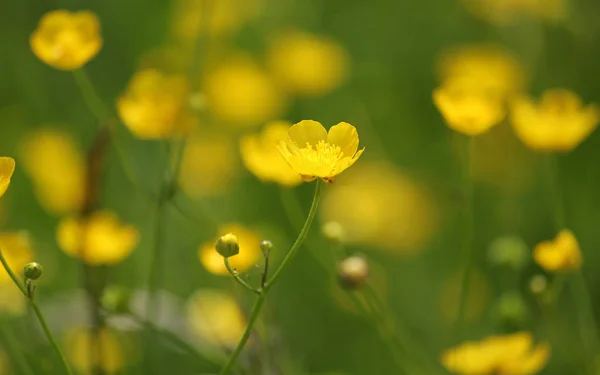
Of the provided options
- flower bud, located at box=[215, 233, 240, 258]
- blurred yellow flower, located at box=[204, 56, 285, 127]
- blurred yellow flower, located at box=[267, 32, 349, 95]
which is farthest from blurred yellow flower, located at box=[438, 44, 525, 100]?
flower bud, located at box=[215, 233, 240, 258]

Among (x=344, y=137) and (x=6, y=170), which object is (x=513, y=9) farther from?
(x=6, y=170)

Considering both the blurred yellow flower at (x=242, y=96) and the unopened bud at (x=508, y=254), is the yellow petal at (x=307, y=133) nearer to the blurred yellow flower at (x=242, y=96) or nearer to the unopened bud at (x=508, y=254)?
the unopened bud at (x=508, y=254)

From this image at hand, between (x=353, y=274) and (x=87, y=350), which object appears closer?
(x=353, y=274)

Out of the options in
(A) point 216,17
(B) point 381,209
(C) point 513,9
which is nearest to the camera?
(B) point 381,209

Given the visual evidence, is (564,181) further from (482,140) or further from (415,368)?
(415,368)

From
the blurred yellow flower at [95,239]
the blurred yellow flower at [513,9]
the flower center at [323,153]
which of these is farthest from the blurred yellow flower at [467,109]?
the blurred yellow flower at [513,9]

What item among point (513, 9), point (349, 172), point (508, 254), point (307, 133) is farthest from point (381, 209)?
point (307, 133)

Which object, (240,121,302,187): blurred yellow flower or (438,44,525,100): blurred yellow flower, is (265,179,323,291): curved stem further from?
(438,44,525,100): blurred yellow flower
